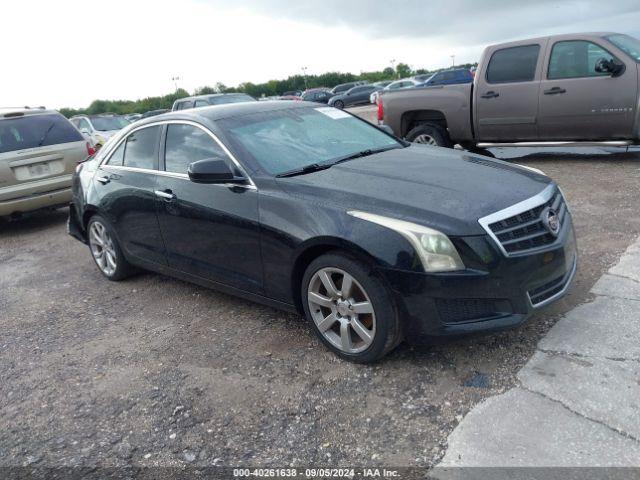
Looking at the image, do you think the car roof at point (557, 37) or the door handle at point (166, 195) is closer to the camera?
the door handle at point (166, 195)

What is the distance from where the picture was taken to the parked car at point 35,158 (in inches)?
302

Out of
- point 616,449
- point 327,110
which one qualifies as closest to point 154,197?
point 327,110

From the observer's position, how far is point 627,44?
798 centimetres

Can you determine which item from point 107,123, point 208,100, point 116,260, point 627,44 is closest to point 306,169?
point 116,260

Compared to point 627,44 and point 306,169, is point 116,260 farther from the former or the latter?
point 627,44

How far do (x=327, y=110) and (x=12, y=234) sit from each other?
5.80 m

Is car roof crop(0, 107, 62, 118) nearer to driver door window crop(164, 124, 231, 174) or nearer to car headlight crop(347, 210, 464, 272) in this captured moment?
driver door window crop(164, 124, 231, 174)

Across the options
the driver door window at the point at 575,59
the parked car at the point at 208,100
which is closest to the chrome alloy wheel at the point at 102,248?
the driver door window at the point at 575,59

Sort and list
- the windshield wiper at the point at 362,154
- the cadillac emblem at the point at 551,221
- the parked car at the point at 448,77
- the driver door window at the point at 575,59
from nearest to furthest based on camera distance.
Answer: the cadillac emblem at the point at 551,221 < the windshield wiper at the point at 362,154 < the driver door window at the point at 575,59 < the parked car at the point at 448,77

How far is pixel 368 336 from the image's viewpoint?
331 cm

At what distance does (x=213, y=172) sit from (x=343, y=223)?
1071 millimetres

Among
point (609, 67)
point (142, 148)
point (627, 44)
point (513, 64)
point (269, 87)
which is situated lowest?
point (269, 87)

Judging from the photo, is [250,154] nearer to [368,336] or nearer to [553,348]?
[368,336]

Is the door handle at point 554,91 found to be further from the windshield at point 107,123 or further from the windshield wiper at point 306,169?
the windshield at point 107,123
